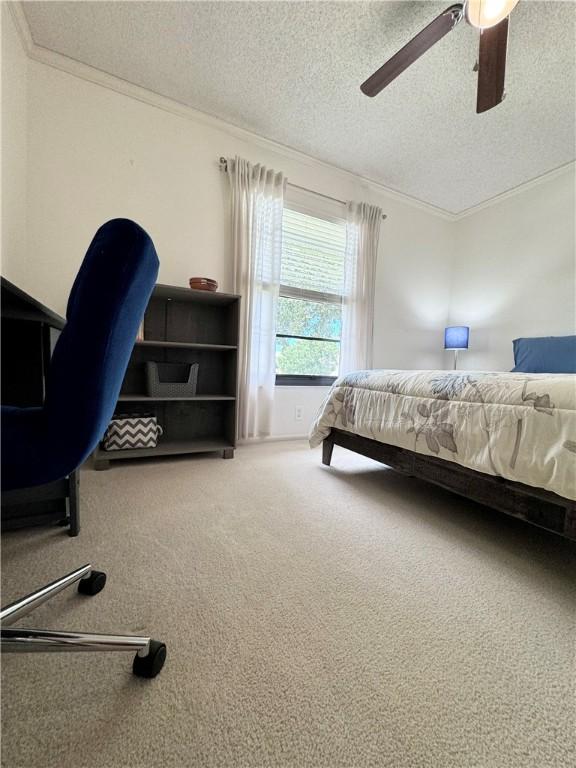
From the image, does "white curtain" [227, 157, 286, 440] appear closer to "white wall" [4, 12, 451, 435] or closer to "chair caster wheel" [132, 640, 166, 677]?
"white wall" [4, 12, 451, 435]

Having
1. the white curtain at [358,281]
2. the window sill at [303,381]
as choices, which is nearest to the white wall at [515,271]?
the white curtain at [358,281]

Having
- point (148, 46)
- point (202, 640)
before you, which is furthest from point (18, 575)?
point (148, 46)

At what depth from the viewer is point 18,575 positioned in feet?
3.08

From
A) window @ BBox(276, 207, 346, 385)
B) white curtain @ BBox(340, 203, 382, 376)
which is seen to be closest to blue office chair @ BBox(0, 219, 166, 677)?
window @ BBox(276, 207, 346, 385)

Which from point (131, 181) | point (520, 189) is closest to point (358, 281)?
point (520, 189)

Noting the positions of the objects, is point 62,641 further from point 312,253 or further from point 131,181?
point 312,253

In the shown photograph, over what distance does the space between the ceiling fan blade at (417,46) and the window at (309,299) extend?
122 cm

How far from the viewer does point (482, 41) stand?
1486mm

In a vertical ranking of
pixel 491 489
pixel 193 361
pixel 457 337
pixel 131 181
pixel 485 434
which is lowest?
pixel 491 489

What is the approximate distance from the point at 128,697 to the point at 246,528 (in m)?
0.69

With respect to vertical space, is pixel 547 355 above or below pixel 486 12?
below

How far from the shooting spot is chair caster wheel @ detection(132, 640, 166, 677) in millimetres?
656

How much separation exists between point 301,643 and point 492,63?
8.17ft

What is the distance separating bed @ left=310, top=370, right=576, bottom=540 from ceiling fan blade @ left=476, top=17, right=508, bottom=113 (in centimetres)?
143
